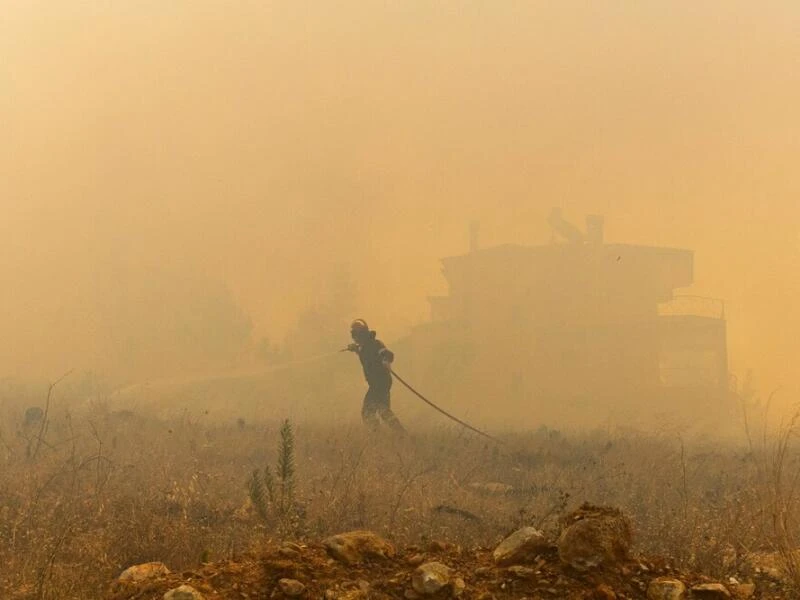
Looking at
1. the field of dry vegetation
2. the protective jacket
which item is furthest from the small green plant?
the protective jacket

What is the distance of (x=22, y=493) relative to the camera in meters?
6.16

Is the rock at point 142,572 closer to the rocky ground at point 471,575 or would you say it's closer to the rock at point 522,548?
the rocky ground at point 471,575

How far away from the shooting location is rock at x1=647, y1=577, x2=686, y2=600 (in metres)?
2.87

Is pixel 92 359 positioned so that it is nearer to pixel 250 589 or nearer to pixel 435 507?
pixel 435 507

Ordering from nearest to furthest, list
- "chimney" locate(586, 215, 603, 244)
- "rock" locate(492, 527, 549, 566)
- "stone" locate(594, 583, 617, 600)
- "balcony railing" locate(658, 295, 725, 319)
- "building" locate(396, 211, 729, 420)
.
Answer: "stone" locate(594, 583, 617, 600) → "rock" locate(492, 527, 549, 566) → "building" locate(396, 211, 729, 420) → "balcony railing" locate(658, 295, 725, 319) → "chimney" locate(586, 215, 603, 244)

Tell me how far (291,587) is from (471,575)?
31.1 inches

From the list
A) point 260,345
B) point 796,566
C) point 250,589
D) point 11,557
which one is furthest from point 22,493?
point 260,345

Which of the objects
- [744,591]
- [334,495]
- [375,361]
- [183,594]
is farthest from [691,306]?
[183,594]

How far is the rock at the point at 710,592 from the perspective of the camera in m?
2.93

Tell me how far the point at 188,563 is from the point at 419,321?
1120 inches

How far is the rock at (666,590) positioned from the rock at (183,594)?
1.82m

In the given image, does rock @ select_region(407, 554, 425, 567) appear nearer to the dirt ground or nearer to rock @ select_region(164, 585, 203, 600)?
the dirt ground

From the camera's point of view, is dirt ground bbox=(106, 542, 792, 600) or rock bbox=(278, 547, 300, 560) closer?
dirt ground bbox=(106, 542, 792, 600)

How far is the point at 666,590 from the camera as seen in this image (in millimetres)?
2893
